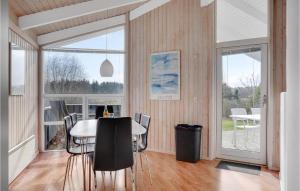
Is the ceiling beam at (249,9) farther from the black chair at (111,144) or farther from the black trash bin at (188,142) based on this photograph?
the black chair at (111,144)

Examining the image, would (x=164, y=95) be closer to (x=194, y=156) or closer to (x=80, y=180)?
(x=194, y=156)

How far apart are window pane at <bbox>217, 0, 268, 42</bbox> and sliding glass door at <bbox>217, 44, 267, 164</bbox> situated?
228mm

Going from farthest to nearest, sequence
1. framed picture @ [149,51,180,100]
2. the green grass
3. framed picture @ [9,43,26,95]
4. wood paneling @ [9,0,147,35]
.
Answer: framed picture @ [149,51,180,100], the green grass, wood paneling @ [9,0,147,35], framed picture @ [9,43,26,95]

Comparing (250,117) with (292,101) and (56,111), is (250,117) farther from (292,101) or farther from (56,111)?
(56,111)

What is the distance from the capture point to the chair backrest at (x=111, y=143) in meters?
2.36

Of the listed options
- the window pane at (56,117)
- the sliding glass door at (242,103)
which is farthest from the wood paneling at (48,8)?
the sliding glass door at (242,103)

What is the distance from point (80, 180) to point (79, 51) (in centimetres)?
289

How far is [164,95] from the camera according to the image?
4.73 metres

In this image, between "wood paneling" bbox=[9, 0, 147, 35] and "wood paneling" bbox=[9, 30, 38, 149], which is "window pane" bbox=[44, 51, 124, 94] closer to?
"wood paneling" bbox=[9, 30, 38, 149]

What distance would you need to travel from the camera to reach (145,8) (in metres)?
4.84

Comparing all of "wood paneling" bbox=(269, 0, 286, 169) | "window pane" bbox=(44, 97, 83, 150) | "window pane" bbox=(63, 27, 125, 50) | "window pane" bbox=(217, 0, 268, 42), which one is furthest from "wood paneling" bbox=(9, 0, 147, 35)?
"wood paneling" bbox=(269, 0, 286, 169)

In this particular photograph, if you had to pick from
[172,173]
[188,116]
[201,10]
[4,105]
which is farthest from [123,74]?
[4,105]

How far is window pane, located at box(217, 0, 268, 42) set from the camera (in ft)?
12.8

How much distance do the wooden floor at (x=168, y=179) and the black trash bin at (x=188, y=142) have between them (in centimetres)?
16
